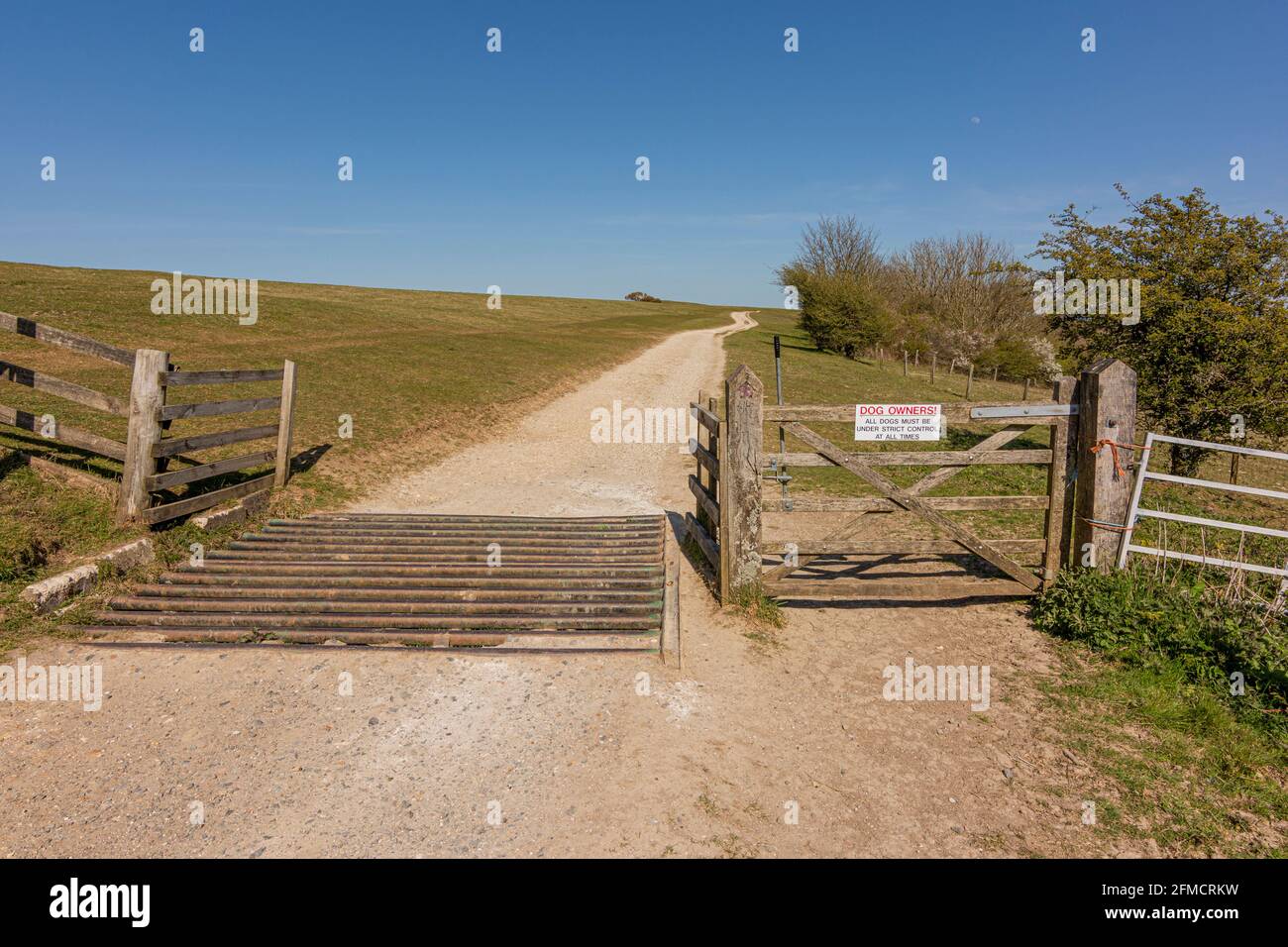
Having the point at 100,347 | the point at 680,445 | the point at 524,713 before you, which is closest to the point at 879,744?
the point at 524,713

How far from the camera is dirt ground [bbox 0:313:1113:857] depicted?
3.84 meters

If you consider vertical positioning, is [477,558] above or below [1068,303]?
below

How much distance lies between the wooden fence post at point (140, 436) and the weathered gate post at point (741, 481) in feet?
21.2

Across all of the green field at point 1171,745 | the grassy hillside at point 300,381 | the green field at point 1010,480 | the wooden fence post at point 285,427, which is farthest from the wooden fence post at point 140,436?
the green field at point 1010,480

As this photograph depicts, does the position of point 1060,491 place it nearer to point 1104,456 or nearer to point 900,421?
point 1104,456

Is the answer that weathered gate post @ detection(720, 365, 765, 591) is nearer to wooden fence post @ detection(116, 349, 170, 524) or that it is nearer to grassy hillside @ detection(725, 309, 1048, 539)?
grassy hillside @ detection(725, 309, 1048, 539)

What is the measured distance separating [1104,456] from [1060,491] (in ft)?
1.67

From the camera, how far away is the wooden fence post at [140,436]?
7.71 meters

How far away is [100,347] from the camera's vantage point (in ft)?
25.8

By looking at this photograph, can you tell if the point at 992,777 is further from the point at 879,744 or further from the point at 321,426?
the point at 321,426

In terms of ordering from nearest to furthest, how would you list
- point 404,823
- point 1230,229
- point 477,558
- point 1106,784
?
point 404,823, point 1106,784, point 477,558, point 1230,229

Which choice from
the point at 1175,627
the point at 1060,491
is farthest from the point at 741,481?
the point at 1175,627

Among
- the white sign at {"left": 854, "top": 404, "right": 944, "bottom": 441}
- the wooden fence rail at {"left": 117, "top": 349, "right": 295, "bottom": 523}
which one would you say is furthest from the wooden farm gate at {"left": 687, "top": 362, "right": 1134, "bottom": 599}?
the wooden fence rail at {"left": 117, "top": 349, "right": 295, "bottom": 523}

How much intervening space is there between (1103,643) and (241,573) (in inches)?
342
